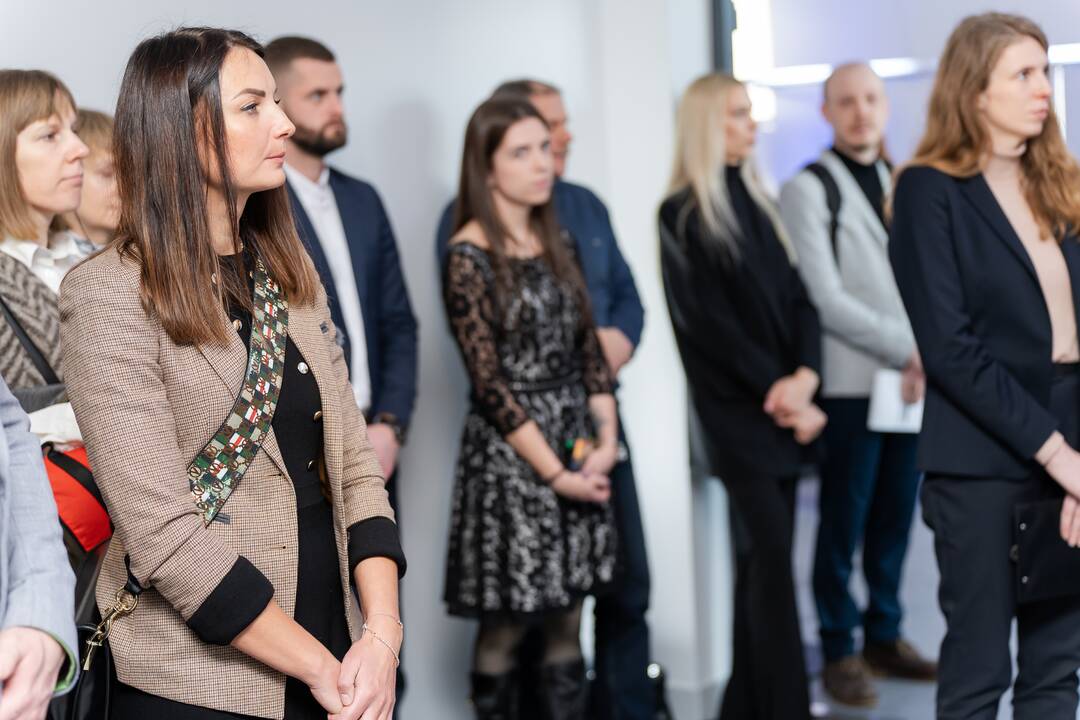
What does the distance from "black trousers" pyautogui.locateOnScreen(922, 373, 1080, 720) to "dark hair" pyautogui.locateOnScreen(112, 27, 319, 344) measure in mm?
1742

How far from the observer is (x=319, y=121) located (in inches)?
129

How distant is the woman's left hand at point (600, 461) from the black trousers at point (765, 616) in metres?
0.53

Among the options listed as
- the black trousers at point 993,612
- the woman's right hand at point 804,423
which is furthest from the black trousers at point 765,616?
the black trousers at point 993,612

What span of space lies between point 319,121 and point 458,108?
2.95 ft

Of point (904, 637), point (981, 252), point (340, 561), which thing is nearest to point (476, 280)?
point (981, 252)

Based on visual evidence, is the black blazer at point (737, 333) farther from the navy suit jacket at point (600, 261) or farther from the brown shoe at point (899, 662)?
the brown shoe at point (899, 662)

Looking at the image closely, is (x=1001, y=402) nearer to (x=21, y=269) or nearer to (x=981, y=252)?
(x=981, y=252)

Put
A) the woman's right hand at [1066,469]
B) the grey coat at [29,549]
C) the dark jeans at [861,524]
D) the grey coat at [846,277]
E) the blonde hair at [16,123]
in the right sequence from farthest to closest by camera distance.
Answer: the dark jeans at [861,524]
the grey coat at [846,277]
the woman's right hand at [1066,469]
the blonde hair at [16,123]
the grey coat at [29,549]

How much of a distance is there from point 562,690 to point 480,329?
40.9 inches

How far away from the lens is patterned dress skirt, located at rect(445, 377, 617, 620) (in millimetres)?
3359

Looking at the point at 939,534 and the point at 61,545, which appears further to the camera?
the point at 939,534

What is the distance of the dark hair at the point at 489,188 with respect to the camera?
3.47 metres

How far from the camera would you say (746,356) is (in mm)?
3828

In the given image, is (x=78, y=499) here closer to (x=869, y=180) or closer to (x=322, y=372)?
(x=322, y=372)
